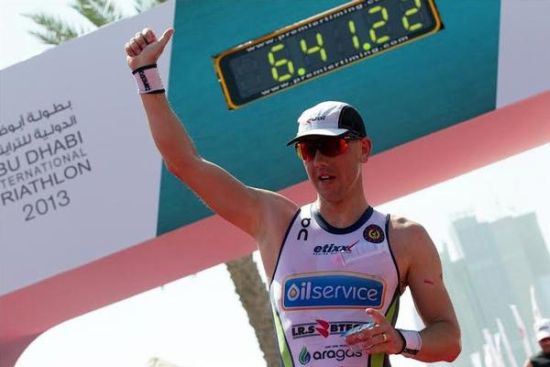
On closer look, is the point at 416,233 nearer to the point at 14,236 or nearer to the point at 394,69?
the point at 394,69

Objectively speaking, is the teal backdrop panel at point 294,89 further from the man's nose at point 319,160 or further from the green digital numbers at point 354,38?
the man's nose at point 319,160

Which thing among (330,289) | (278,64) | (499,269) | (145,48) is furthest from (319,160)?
(499,269)

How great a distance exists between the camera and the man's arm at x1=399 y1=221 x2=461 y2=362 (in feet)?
12.8

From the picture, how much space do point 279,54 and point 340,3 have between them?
588 mm

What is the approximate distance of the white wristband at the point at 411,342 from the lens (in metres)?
3.63

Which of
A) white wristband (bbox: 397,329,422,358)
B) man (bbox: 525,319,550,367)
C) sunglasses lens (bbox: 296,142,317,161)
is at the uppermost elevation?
sunglasses lens (bbox: 296,142,317,161)

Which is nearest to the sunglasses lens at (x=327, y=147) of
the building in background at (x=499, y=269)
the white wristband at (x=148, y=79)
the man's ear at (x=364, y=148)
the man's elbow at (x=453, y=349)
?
the man's ear at (x=364, y=148)

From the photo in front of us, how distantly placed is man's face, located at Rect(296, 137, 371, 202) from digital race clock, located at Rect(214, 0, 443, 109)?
565 cm

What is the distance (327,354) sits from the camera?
150 inches

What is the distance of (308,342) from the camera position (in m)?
3.85

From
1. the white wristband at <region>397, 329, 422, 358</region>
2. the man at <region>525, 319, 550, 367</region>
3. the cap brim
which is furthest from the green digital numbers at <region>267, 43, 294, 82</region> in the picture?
the white wristband at <region>397, 329, 422, 358</region>

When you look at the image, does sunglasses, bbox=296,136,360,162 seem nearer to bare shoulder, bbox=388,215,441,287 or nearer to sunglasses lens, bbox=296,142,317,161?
sunglasses lens, bbox=296,142,317,161

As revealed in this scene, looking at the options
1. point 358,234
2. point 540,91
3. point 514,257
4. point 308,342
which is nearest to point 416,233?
point 358,234

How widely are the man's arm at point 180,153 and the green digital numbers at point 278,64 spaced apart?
561 cm
